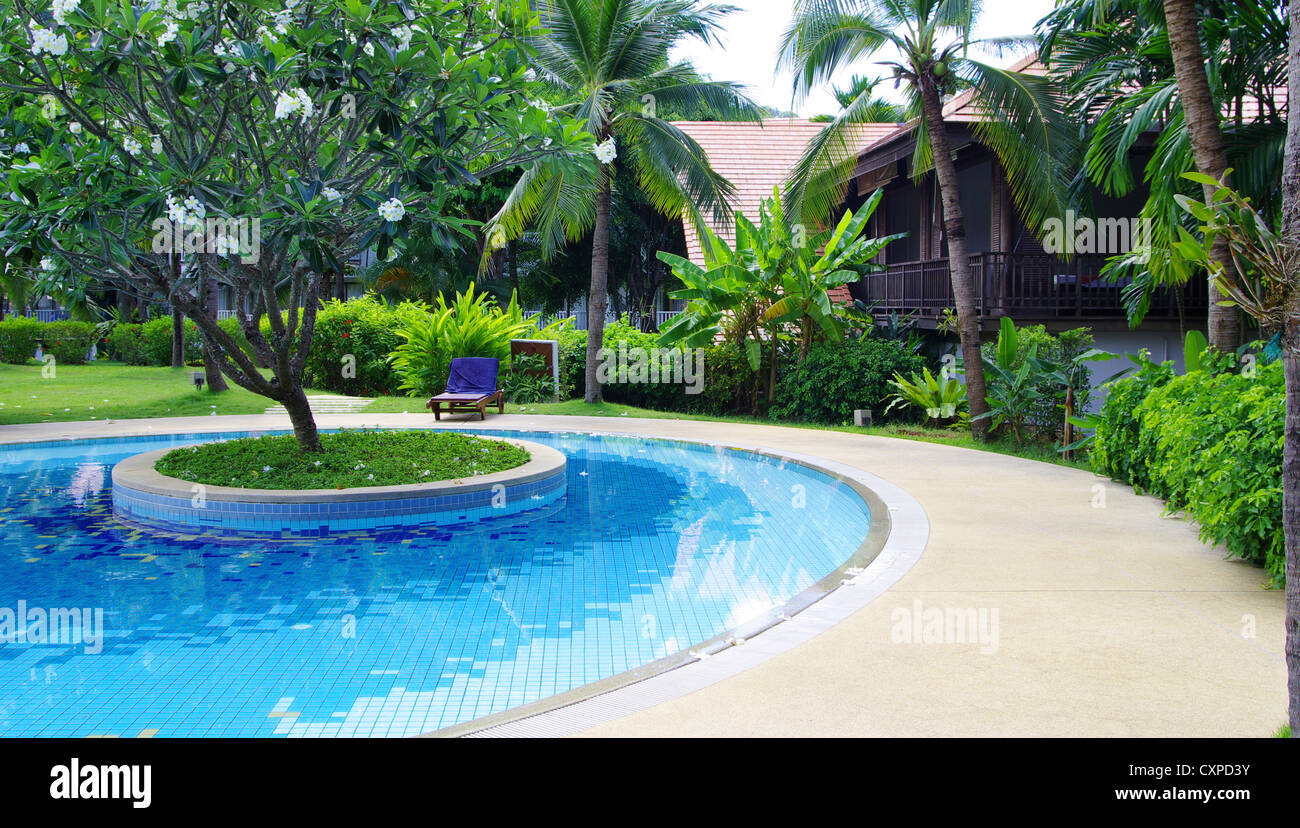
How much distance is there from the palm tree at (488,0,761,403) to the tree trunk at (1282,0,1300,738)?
14.8 m

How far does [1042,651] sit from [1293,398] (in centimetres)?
229

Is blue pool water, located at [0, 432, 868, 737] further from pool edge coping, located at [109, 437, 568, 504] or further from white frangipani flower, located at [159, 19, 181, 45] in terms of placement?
white frangipani flower, located at [159, 19, 181, 45]

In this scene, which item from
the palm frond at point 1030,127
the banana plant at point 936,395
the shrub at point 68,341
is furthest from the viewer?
the shrub at point 68,341

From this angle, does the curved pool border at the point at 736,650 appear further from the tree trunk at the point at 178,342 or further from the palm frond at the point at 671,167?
the tree trunk at the point at 178,342

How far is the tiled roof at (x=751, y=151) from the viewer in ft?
83.1

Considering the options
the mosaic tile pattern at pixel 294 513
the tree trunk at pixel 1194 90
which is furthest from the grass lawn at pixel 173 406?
the mosaic tile pattern at pixel 294 513

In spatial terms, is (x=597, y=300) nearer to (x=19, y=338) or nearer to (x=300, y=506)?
(x=300, y=506)

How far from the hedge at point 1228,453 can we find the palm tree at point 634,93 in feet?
35.4

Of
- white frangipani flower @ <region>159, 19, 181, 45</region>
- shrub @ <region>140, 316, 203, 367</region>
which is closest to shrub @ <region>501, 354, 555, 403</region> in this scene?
white frangipani flower @ <region>159, 19, 181, 45</region>

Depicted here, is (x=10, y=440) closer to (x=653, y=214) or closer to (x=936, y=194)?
(x=936, y=194)

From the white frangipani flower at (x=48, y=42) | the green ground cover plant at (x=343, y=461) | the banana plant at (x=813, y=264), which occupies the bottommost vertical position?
the green ground cover plant at (x=343, y=461)

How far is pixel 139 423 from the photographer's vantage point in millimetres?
16578

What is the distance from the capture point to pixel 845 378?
16703 millimetres

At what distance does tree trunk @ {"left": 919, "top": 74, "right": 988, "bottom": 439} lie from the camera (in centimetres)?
1352
